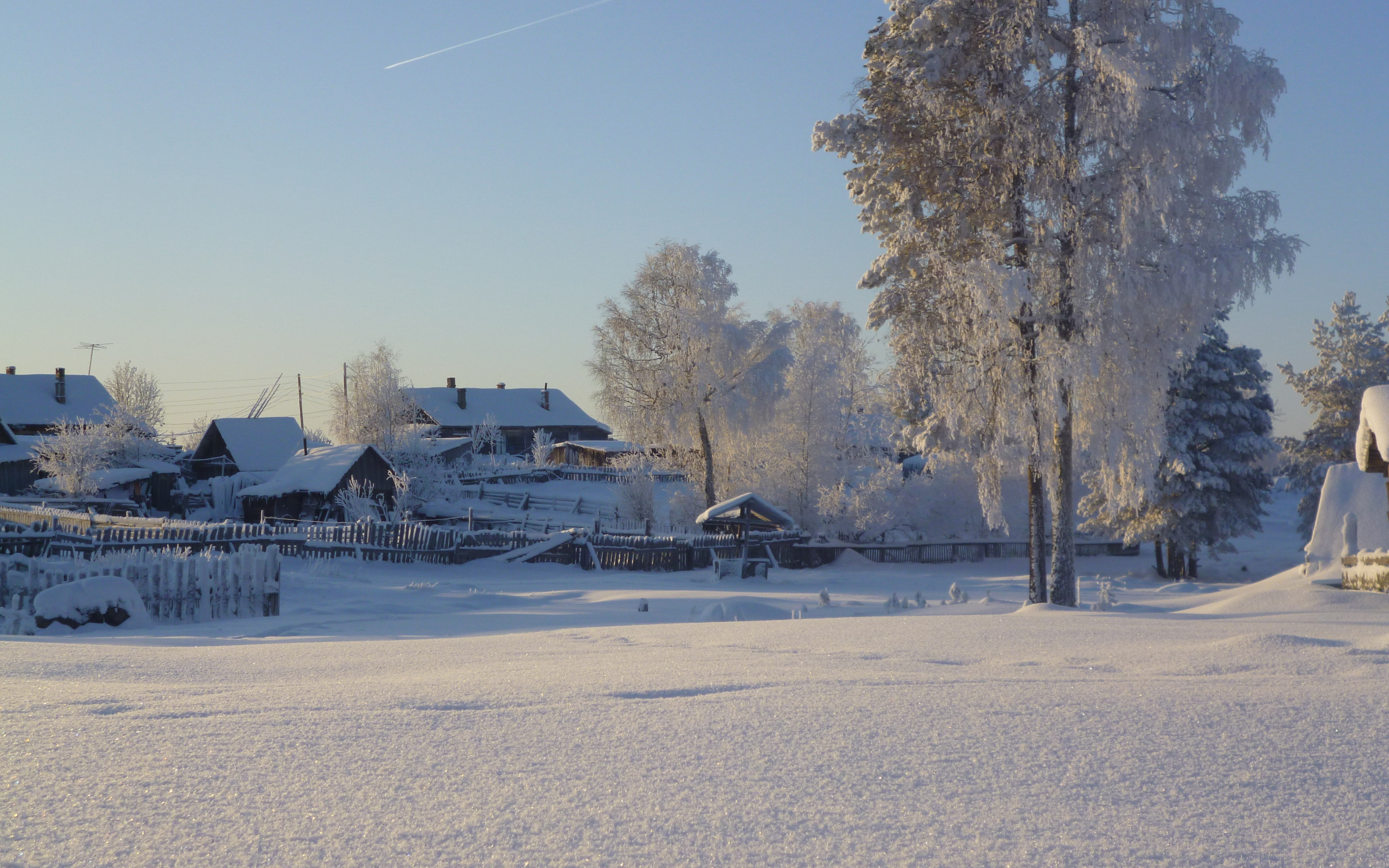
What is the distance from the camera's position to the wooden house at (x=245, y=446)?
52375mm

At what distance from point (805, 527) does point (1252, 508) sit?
1432 cm

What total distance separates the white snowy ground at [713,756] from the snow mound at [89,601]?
17.8ft

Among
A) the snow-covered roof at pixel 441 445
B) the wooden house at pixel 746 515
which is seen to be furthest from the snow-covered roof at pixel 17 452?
the wooden house at pixel 746 515

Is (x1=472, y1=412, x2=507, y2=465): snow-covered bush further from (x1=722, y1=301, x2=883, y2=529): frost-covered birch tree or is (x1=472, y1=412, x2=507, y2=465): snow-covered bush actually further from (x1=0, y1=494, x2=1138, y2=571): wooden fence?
(x1=0, y1=494, x2=1138, y2=571): wooden fence

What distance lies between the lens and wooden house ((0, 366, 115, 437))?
62719 mm

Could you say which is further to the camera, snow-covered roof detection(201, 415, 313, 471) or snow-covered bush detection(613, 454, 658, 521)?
snow-covered roof detection(201, 415, 313, 471)

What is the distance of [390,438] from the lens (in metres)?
52.6

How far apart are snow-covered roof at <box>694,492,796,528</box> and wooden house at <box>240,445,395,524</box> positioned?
22.0 meters

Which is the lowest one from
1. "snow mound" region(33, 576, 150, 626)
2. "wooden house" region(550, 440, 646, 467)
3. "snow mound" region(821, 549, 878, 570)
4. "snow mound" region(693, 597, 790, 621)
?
"snow mound" region(821, 549, 878, 570)

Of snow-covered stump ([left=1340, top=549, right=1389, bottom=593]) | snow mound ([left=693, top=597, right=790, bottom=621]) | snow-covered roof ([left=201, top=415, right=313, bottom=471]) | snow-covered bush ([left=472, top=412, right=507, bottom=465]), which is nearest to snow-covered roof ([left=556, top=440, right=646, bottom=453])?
snow-covered bush ([left=472, top=412, right=507, bottom=465])

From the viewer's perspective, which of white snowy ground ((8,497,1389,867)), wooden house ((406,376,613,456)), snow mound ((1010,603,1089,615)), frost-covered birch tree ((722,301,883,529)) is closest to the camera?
white snowy ground ((8,497,1389,867))

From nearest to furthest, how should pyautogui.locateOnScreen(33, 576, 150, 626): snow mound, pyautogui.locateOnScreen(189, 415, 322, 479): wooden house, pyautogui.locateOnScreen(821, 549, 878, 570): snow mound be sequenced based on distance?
pyautogui.locateOnScreen(33, 576, 150, 626): snow mound
pyautogui.locateOnScreen(821, 549, 878, 570): snow mound
pyautogui.locateOnScreen(189, 415, 322, 479): wooden house

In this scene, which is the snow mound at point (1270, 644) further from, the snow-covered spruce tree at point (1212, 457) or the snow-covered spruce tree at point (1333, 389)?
the snow-covered spruce tree at point (1333, 389)

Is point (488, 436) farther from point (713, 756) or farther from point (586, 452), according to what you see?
point (713, 756)
